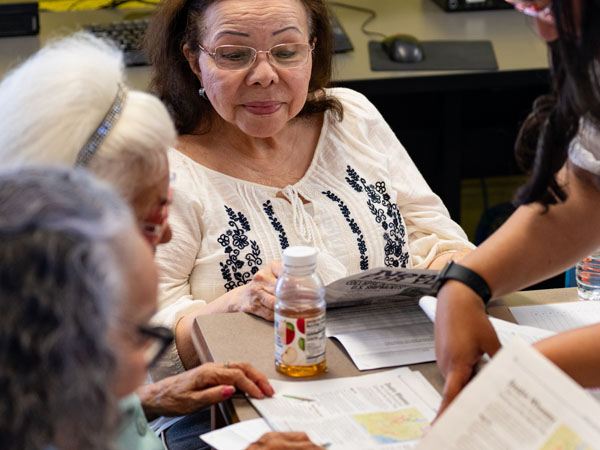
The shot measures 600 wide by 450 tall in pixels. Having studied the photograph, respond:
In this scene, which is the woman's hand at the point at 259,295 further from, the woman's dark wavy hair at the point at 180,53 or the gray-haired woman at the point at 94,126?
the woman's dark wavy hair at the point at 180,53

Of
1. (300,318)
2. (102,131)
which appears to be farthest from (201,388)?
(102,131)

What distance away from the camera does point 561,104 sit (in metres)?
1.15

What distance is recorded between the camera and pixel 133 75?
2500mm

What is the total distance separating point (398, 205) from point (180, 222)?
0.52 m

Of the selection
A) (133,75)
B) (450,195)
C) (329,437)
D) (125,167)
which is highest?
(125,167)

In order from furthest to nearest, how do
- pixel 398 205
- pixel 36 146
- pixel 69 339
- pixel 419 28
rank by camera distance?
pixel 419 28, pixel 398 205, pixel 36 146, pixel 69 339

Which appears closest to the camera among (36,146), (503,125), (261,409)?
(36,146)

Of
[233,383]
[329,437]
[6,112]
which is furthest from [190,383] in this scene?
[6,112]

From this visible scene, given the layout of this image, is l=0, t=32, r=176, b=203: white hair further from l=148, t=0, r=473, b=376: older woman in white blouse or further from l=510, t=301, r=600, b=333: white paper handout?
l=510, t=301, r=600, b=333: white paper handout

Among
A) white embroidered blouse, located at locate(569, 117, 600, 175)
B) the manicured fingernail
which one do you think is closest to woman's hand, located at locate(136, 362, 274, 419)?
the manicured fingernail

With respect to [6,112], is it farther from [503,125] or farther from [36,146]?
[503,125]

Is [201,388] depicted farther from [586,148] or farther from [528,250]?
[586,148]

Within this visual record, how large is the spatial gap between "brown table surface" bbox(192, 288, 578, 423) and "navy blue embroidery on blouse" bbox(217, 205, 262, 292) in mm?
234

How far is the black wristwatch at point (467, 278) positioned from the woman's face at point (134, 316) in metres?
0.58
